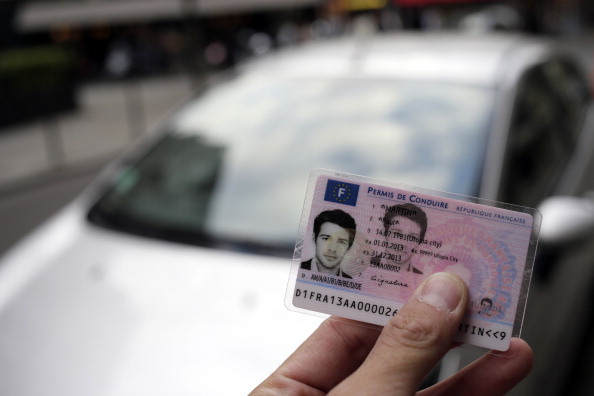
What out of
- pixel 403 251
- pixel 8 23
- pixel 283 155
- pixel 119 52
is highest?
pixel 403 251

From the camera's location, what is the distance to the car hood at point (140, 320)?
5.82 ft

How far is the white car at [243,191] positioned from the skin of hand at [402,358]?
2.06 ft

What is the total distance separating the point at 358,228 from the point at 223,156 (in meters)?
1.89

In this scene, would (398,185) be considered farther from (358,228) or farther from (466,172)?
(466,172)

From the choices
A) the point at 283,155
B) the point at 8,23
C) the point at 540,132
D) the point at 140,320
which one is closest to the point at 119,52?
the point at 8,23

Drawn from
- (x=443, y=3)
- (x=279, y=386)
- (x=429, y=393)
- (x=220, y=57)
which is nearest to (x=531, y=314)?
(x=429, y=393)

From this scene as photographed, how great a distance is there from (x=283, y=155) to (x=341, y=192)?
1717 mm

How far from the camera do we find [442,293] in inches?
38.2

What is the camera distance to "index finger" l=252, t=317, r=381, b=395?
111 centimetres

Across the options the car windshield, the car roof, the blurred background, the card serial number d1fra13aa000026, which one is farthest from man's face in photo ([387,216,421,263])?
the blurred background

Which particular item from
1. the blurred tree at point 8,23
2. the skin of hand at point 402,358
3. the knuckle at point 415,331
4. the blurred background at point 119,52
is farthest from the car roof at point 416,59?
the blurred tree at point 8,23

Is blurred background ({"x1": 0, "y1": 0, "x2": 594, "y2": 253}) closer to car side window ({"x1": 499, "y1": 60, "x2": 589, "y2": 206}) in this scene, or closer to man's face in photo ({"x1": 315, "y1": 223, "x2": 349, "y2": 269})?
car side window ({"x1": 499, "y1": 60, "x2": 589, "y2": 206})

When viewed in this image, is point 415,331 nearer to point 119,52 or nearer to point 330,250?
point 330,250

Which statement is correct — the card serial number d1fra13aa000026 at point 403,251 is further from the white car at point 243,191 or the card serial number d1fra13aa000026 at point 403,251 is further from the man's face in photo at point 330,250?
the white car at point 243,191
